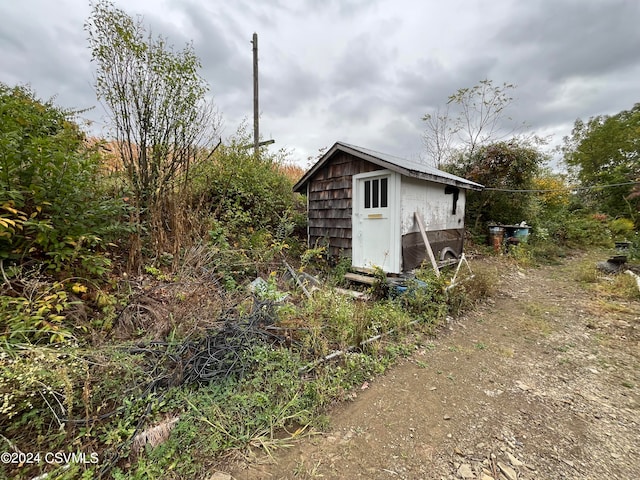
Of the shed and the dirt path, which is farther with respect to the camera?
the shed

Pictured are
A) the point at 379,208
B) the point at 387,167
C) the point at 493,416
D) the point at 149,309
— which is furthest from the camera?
the point at 379,208

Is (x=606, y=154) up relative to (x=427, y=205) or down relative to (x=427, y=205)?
up

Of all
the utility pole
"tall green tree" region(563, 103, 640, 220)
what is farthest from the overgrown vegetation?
"tall green tree" region(563, 103, 640, 220)

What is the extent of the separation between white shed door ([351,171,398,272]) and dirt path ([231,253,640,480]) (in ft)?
5.93

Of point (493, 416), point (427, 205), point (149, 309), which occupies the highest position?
point (427, 205)

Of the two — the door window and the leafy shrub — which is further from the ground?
the door window

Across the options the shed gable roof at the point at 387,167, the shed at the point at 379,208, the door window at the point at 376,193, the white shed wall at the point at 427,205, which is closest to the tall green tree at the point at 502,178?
the white shed wall at the point at 427,205

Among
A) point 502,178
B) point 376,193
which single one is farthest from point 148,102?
point 502,178

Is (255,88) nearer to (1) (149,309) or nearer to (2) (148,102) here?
(2) (148,102)

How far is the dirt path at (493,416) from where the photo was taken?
153cm

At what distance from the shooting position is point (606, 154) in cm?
1494

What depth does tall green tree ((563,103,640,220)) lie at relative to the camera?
12.2 metres

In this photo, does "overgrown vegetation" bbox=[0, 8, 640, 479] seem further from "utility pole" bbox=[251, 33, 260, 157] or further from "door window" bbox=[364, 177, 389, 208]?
"utility pole" bbox=[251, 33, 260, 157]

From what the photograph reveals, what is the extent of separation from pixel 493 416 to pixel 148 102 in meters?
5.45
